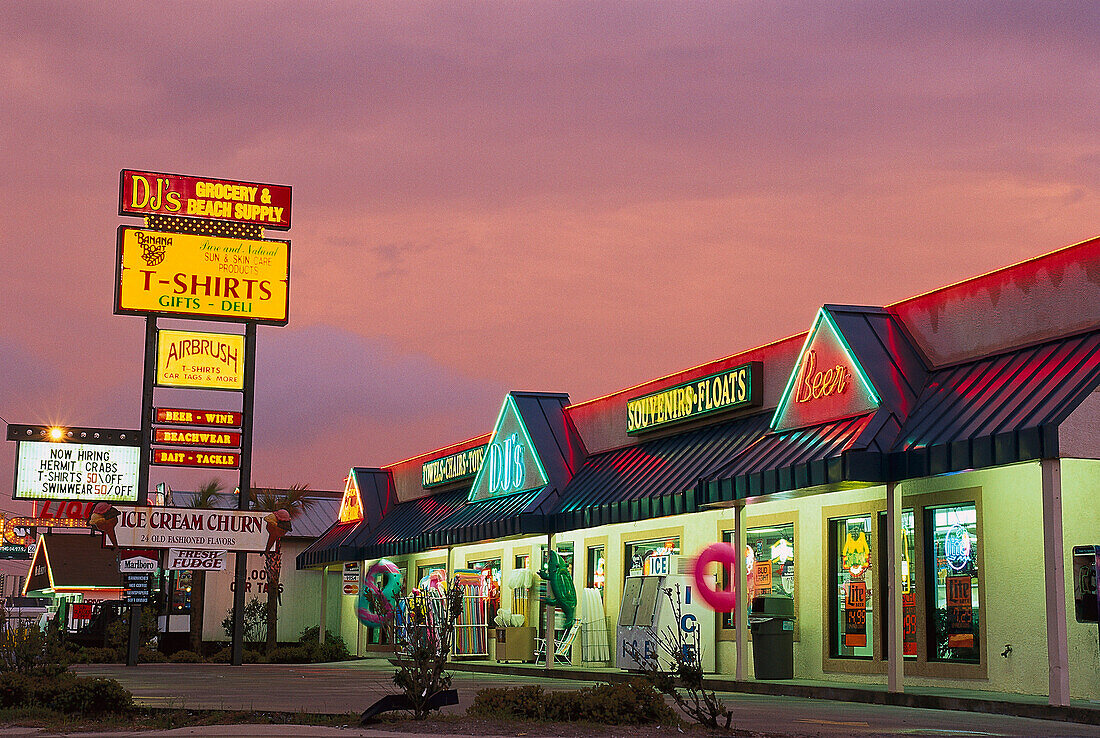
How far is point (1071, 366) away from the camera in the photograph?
16078 mm

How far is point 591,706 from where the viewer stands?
12883mm

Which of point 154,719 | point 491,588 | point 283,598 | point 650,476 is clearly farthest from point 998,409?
point 283,598

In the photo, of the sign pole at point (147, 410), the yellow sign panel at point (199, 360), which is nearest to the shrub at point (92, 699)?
A: the sign pole at point (147, 410)

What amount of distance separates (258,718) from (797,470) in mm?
8182

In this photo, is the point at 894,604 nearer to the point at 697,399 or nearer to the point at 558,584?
the point at 697,399

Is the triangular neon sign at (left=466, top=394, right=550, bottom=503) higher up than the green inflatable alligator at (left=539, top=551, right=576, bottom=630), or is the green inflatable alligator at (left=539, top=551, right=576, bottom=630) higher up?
the triangular neon sign at (left=466, top=394, right=550, bottom=503)

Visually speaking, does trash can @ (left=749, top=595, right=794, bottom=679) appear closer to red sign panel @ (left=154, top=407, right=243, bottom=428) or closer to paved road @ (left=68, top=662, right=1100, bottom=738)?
paved road @ (left=68, top=662, right=1100, bottom=738)

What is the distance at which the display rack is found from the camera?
111 ft

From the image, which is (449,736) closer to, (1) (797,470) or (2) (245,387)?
(1) (797,470)

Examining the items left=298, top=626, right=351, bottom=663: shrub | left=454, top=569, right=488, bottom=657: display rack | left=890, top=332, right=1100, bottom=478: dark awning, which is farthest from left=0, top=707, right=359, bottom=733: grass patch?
left=298, top=626, right=351, bottom=663: shrub

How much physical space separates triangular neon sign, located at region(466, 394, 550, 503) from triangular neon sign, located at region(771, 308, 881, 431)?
9.82 m

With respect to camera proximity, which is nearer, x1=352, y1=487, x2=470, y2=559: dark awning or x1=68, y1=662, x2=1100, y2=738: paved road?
x1=68, y1=662, x2=1100, y2=738: paved road

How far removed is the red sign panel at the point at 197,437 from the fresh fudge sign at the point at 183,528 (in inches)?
118

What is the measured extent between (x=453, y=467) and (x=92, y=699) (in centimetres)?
2315
